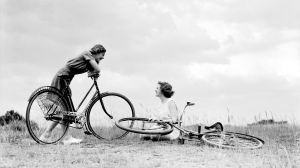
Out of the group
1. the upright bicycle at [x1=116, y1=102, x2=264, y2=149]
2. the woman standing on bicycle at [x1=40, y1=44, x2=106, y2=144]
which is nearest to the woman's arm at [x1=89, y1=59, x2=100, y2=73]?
the woman standing on bicycle at [x1=40, y1=44, x2=106, y2=144]

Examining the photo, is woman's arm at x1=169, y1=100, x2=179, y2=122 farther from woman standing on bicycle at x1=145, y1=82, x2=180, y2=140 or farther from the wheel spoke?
the wheel spoke

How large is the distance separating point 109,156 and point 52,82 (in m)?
2.53

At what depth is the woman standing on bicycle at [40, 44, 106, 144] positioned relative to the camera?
8758mm

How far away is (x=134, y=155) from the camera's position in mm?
7430

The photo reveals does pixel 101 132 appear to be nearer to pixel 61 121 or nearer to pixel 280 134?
pixel 61 121

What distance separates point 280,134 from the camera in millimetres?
11352

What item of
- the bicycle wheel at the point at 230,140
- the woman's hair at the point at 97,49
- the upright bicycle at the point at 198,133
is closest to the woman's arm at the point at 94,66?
the woman's hair at the point at 97,49

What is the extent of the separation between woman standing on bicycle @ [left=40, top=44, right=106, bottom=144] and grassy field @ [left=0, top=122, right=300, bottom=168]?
1.49 feet

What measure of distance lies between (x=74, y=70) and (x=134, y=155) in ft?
7.89

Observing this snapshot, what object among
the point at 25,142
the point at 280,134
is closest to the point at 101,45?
the point at 25,142

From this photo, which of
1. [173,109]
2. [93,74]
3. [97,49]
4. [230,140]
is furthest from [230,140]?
[97,49]

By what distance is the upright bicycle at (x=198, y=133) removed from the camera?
870cm

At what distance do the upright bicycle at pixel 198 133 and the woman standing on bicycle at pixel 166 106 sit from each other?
16 centimetres

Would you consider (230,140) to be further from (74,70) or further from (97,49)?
(74,70)
